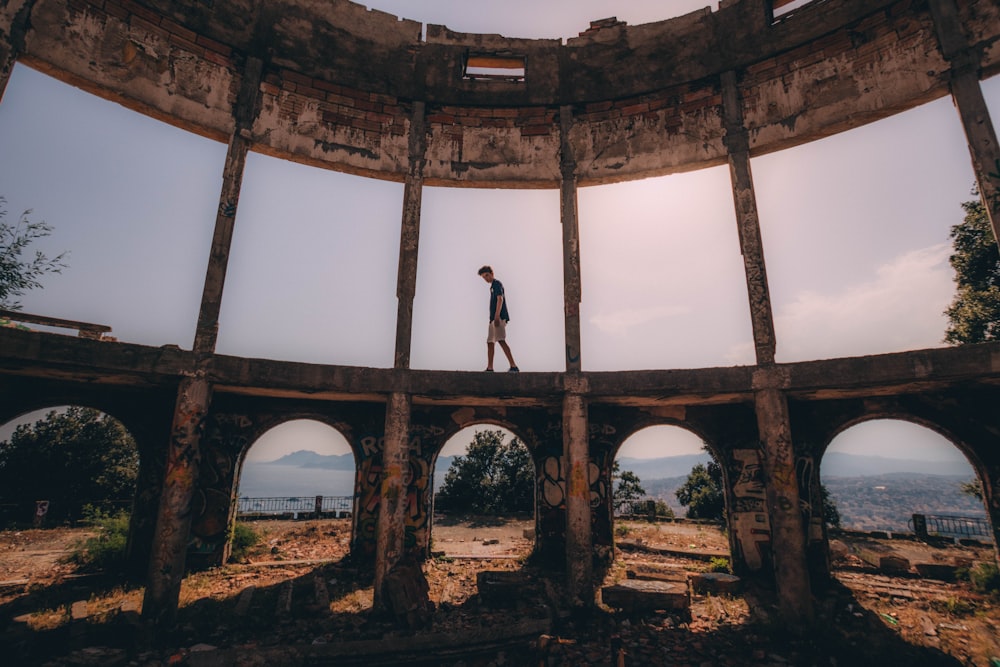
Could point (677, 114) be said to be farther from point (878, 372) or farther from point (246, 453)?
point (246, 453)

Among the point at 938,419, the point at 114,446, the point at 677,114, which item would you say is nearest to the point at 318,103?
the point at 677,114

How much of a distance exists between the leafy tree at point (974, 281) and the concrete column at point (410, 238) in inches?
537

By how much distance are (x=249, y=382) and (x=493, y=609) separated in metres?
4.73

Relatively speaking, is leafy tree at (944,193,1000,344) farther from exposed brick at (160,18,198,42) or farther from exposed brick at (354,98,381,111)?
exposed brick at (160,18,198,42)

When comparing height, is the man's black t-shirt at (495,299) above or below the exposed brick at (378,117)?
below

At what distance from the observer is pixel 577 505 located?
21.4 ft

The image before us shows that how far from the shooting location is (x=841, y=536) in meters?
12.2

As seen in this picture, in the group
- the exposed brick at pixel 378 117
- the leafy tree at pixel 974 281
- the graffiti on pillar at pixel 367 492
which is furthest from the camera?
the leafy tree at pixel 974 281

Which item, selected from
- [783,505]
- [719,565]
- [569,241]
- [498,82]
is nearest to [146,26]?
[498,82]

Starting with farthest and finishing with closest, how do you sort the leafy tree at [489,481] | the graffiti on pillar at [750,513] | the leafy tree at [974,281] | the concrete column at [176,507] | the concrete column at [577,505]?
the leafy tree at [489,481], the leafy tree at [974,281], the graffiti on pillar at [750,513], the concrete column at [577,505], the concrete column at [176,507]

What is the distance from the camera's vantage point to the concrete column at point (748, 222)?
6.57 meters

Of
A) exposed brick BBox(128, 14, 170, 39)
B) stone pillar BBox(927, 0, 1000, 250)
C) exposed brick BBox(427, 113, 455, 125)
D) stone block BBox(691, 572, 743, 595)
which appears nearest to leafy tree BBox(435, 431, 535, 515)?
stone block BBox(691, 572, 743, 595)

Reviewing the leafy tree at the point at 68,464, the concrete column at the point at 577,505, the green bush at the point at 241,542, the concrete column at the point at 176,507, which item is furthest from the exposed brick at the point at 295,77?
the leafy tree at the point at 68,464

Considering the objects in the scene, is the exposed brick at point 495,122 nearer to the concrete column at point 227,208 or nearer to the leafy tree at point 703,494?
the concrete column at point 227,208
